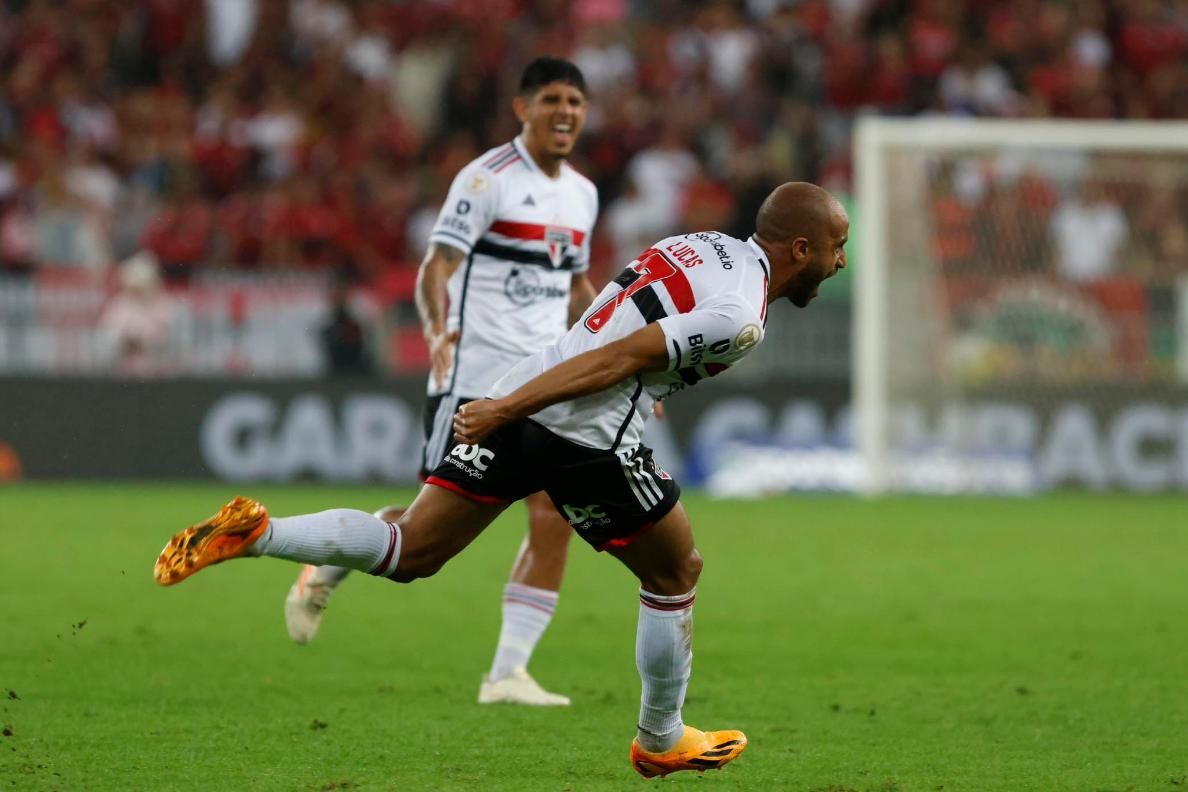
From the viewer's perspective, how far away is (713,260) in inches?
218

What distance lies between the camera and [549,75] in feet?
25.7

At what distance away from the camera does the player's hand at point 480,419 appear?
5.50 metres

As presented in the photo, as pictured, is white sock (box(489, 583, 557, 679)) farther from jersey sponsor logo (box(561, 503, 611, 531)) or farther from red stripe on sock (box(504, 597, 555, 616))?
jersey sponsor logo (box(561, 503, 611, 531))

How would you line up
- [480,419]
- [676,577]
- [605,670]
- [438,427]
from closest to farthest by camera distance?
[480,419], [676,577], [438,427], [605,670]

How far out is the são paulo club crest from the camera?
7.93m

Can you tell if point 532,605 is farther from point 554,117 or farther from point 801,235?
point 801,235

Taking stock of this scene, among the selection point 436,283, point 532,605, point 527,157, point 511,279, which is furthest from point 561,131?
point 532,605

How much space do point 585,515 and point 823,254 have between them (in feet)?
3.61

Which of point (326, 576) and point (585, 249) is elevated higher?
point (585, 249)

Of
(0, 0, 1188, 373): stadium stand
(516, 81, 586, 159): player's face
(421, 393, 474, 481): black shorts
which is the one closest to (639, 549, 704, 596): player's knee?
(421, 393, 474, 481): black shorts

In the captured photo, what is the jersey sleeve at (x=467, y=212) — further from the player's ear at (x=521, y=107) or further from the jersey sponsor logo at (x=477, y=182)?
the player's ear at (x=521, y=107)

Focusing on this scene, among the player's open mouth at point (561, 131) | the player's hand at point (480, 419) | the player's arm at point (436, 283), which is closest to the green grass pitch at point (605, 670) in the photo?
the player's hand at point (480, 419)

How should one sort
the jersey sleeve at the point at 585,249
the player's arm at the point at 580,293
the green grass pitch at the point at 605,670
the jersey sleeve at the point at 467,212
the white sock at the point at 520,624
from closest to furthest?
the green grass pitch at the point at 605,670, the white sock at the point at 520,624, the jersey sleeve at the point at 467,212, the jersey sleeve at the point at 585,249, the player's arm at the point at 580,293

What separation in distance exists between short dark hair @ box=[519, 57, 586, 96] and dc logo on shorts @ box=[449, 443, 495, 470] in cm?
252
